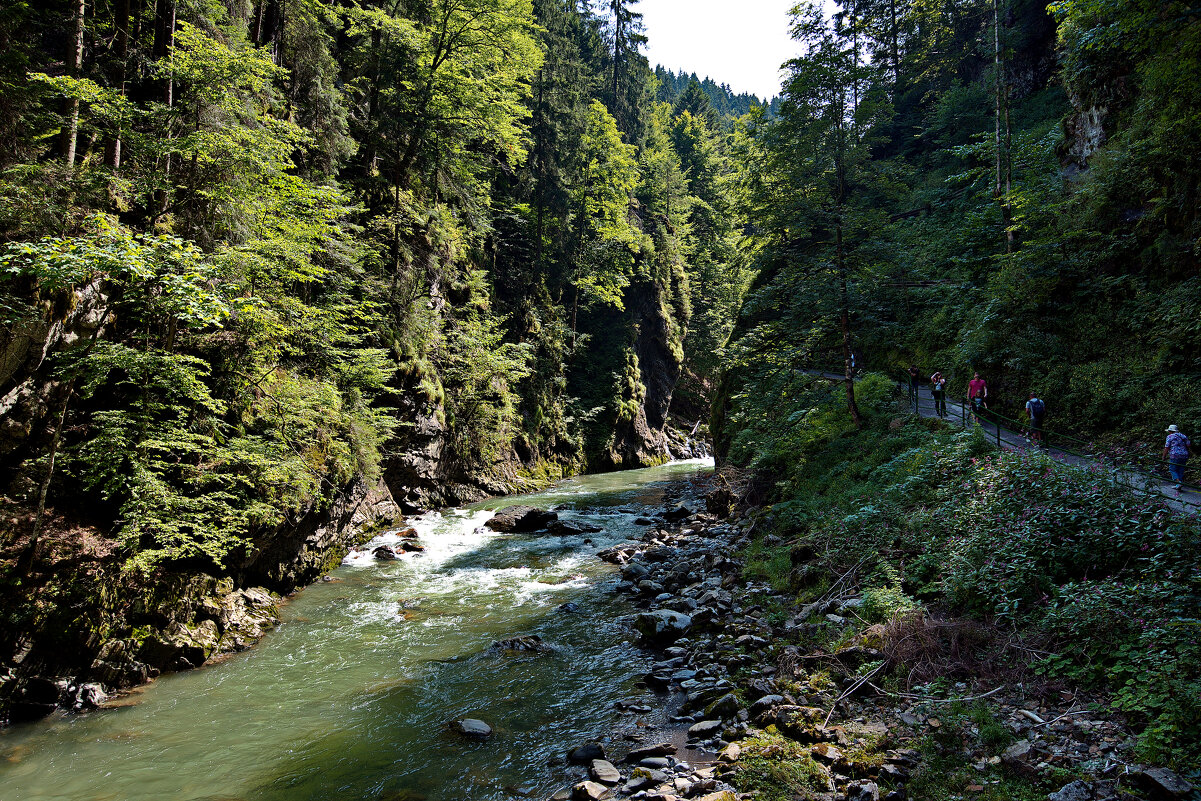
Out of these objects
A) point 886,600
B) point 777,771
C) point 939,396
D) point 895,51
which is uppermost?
point 895,51

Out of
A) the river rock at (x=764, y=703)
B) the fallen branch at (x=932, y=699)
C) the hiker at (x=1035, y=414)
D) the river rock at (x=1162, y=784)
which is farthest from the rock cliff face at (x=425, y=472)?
the hiker at (x=1035, y=414)

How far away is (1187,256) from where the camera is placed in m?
10.1

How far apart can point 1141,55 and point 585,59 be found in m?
41.4

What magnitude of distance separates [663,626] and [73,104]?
511 inches

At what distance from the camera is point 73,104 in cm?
794

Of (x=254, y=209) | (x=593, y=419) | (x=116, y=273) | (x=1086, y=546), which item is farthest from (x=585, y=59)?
(x=1086, y=546)

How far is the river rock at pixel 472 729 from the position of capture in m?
6.64

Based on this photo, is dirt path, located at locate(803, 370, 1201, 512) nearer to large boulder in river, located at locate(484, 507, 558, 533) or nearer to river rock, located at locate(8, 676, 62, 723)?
large boulder in river, located at locate(484, 507, 558, 533)

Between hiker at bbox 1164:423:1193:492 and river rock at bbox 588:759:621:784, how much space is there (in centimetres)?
976

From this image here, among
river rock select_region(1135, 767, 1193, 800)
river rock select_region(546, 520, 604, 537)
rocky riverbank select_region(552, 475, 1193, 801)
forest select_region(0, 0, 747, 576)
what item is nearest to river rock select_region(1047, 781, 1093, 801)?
rocky riverbank select_region(552, 475, 1193, 801)

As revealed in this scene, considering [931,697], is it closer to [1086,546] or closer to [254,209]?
[1086,546]

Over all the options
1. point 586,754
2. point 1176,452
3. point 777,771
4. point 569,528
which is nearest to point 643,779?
point 586,754

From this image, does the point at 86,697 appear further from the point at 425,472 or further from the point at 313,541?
the point at 425,472

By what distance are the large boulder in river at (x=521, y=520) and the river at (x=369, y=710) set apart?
195 inches
